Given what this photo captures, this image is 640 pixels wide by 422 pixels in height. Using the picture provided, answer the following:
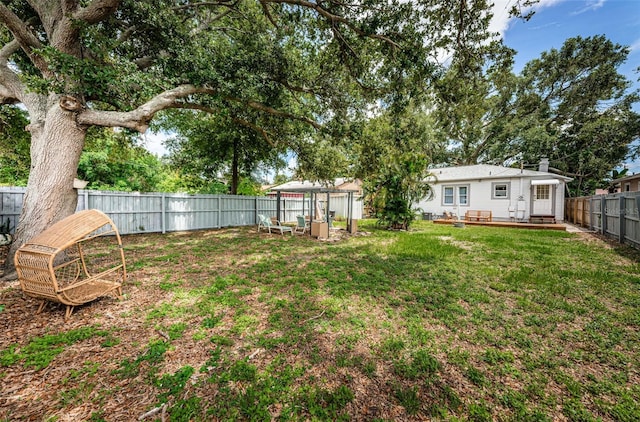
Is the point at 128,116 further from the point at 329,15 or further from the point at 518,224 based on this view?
the point at 518,224

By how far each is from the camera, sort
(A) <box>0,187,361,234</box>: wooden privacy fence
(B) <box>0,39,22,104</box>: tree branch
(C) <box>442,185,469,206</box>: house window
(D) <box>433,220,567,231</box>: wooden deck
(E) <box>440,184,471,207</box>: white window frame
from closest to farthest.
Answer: (B) <box>0,39,22,104</box>: tree branch → (A) <box>0,187,361,234</box>: wooden privacy fence → (D) <box>433,220,567,231</box>: wooden deck → (E) <box>440,184,471,207</box>: white window frame → (C) <box>442,185,469,206</box>: house window

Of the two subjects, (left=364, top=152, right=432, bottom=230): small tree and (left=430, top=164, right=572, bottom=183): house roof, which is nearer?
(left=364, top=152, right=432, bottom=230): small tree

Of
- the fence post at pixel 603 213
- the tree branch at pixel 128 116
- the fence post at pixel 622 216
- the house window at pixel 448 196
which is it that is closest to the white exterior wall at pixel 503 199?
the house window at pixel 448 196

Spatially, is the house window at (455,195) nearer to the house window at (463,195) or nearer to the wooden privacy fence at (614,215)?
the house window at (463,195)

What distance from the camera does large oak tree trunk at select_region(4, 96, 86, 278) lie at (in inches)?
177

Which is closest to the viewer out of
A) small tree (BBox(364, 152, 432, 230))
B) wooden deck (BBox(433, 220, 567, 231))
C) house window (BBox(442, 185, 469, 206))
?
small tree (BBox(364, 152, 432, 230))

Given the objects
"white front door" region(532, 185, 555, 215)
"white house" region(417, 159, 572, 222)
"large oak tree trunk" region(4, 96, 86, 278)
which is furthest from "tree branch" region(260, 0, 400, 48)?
"white front door" region(532, 185, 555, 215)

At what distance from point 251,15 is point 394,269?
9.48 m

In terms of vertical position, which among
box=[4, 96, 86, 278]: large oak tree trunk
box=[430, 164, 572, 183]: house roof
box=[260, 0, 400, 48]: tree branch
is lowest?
box=[4, 96, 86, 278]: large oak tree trunk

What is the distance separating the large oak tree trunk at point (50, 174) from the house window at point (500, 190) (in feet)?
65.2

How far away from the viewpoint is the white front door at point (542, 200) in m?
15.0

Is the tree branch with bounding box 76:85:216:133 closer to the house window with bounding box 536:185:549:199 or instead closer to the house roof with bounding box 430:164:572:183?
the house roof with bounding box 430:164:572:183

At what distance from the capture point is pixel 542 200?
15.1 m

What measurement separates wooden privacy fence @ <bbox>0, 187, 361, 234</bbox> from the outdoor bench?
40.0ft
